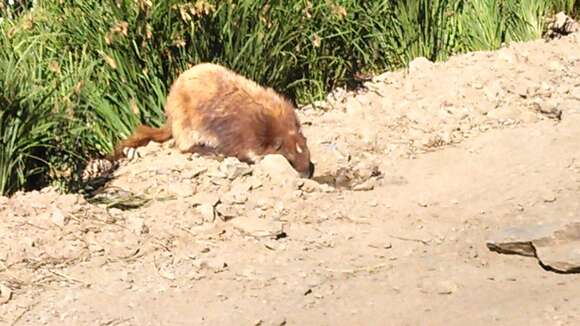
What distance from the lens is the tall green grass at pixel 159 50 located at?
5777mm

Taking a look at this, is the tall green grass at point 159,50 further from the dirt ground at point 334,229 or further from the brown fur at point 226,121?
the dirt ground at point 334,229

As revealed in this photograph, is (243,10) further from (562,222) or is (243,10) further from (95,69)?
(562,222)

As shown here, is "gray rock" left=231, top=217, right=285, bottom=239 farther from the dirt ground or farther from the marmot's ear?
the marmot's ear

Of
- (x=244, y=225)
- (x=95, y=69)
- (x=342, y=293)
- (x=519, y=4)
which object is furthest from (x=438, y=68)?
(x=342, y=293)

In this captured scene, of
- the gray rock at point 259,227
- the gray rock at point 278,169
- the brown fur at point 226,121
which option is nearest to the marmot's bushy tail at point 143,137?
the brown fur at point 226,121

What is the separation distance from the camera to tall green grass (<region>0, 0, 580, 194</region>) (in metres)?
5.78

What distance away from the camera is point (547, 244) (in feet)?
15.9

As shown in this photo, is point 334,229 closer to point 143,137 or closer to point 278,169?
point 278,169

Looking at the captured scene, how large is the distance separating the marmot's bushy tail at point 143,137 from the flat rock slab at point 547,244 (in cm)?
246

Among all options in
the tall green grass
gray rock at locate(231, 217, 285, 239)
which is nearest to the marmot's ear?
the tall green grass

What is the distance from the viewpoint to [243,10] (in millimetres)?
7027

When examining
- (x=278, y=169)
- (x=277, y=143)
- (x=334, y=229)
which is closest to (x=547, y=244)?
(x=334, y=229)

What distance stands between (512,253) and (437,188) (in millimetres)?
1053

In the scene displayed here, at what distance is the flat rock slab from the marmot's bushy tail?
2456mm
